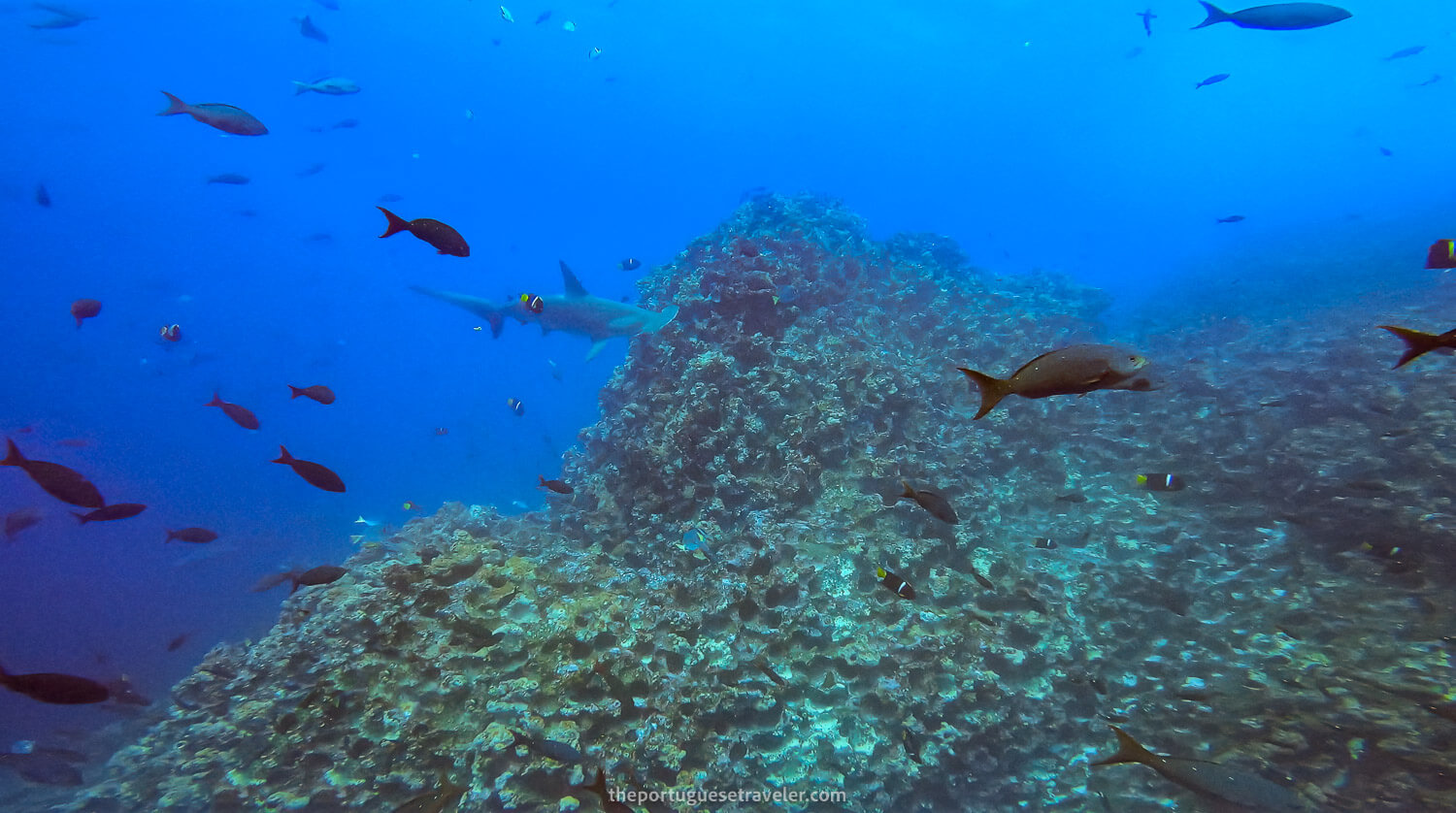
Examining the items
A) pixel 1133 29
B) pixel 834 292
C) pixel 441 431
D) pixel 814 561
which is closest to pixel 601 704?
pixel 814 561

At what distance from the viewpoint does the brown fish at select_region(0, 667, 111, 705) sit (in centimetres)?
284

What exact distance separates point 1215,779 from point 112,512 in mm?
8916

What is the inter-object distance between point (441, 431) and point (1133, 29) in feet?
300

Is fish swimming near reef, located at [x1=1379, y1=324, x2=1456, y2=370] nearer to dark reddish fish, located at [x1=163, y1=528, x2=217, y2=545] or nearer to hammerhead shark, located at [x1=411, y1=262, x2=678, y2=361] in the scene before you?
hammerhead shark, located at [x1=411, y1=262, x2=678, y2=361]

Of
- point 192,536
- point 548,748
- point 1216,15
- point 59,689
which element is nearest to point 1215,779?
point 548,748

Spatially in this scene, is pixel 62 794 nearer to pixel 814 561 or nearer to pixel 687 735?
pixel 687 735

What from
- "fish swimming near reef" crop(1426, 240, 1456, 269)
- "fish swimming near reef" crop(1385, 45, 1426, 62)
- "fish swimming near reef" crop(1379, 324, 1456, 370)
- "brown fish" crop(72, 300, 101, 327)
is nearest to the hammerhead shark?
"brown fish" crop(72, 300, 101, 327)

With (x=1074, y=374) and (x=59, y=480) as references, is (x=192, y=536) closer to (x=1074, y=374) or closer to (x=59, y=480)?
(x=59, y=480)

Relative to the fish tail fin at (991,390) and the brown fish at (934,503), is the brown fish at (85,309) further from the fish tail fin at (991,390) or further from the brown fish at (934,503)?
the fish tail fin at (991,390)

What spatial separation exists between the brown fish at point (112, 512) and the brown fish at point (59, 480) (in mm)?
330

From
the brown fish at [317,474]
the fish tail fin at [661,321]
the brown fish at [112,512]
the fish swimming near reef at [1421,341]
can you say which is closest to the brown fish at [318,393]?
the brown fish at [317,474]

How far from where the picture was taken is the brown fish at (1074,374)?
2.02m

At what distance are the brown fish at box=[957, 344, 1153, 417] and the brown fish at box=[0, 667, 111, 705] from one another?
16.8 ft

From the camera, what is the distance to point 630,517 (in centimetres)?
679
